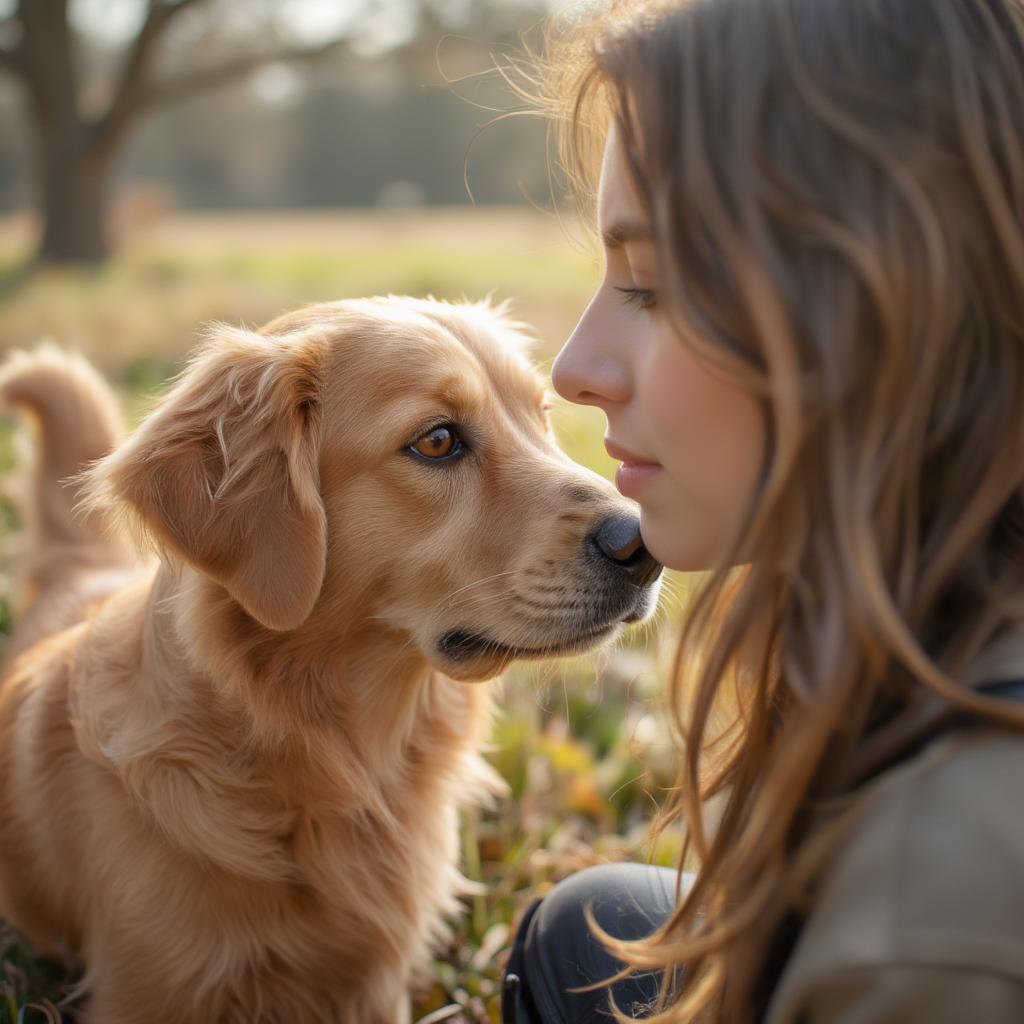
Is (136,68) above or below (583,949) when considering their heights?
above

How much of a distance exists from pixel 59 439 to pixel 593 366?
2281mm

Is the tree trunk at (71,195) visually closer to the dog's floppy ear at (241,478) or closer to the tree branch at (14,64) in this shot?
the tree branch at (14,64)

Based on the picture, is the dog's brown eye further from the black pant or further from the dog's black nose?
the black pant

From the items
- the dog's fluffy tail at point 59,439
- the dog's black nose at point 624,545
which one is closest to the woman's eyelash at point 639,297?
the dog's black nose at point 624,545


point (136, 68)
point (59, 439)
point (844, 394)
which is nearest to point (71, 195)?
point (136, 68)

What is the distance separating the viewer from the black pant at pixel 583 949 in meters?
2.10

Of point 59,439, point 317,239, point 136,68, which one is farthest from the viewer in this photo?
point 317,239

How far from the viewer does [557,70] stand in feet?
6.74

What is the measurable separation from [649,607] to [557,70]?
113cm

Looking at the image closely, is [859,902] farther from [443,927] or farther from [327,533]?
[443,927]

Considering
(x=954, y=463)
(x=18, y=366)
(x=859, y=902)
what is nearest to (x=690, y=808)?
(x=859, y=902)

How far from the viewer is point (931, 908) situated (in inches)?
43.9

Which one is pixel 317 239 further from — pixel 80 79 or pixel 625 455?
pixel 625 455

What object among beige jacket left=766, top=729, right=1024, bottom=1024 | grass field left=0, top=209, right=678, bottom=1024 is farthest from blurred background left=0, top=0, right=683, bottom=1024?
beige jacket left=766, top=729, right=1024, bottom=1024
